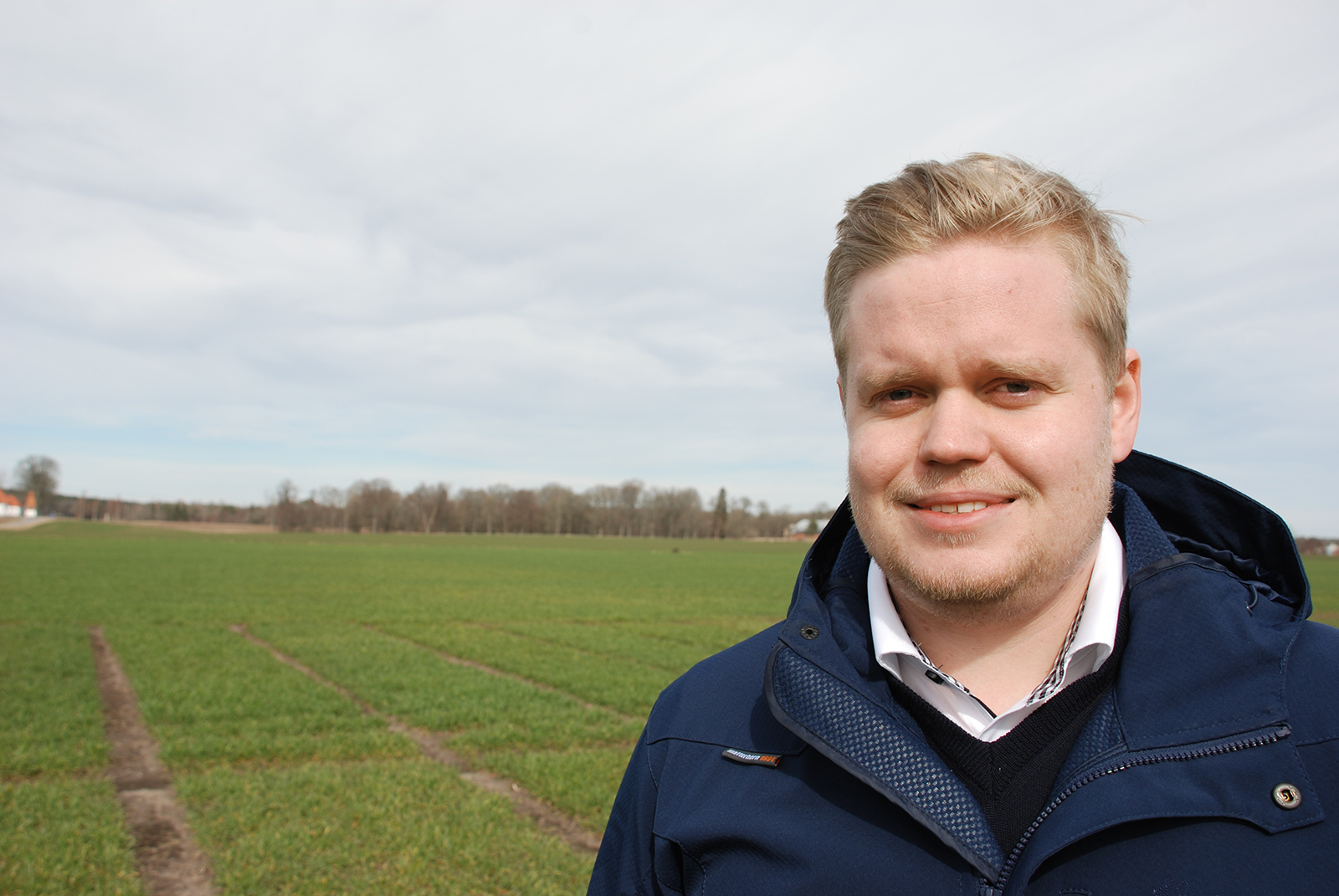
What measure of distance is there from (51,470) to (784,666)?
213030mm

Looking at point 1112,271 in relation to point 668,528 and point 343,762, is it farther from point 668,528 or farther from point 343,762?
point 668,528

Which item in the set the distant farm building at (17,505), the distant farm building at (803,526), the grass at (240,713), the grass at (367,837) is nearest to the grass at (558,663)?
the grass at (240,713)

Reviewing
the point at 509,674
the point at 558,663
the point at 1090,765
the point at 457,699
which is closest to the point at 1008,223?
the point at 1090,765

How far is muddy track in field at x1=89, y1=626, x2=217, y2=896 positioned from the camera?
6.70 metres

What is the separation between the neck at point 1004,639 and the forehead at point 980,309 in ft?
1.69

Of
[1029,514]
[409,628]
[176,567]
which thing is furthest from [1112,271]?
[176,567]

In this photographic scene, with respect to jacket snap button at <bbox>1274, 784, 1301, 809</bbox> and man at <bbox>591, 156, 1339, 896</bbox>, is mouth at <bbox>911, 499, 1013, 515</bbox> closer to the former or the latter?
man at <bbox>591, 156, 1339, 896</bbox>

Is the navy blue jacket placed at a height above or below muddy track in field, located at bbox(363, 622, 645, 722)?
above

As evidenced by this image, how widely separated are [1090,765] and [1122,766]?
6 centimetres

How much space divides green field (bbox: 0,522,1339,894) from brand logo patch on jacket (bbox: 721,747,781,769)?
5.81m

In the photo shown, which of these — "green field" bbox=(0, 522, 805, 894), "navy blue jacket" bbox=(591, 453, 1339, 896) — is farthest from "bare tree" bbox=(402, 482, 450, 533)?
"navy blue jacket" bbox=(591, 453, 1339, 896)

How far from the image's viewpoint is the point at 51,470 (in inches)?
6713

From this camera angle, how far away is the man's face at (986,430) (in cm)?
172

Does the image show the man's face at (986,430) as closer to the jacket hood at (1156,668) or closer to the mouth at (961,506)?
the mouth at (961,506)
